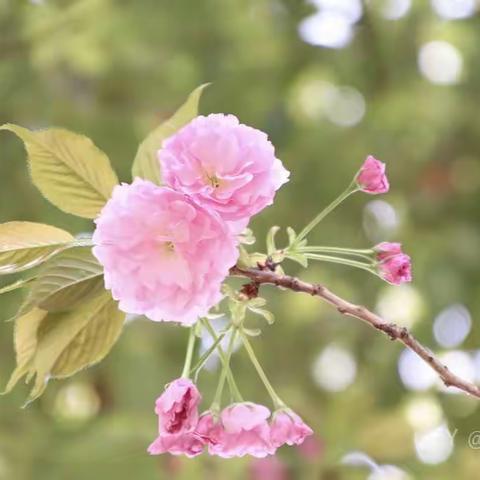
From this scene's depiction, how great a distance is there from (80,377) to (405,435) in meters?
0.54

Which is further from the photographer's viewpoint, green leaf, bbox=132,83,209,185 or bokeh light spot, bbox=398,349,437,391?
bokeh light spot, bbox=398,349,437,391

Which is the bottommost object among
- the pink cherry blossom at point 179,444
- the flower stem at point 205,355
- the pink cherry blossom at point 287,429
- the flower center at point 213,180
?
the pink cherry blossom at point 287,429

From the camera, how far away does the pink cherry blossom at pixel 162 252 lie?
46cm

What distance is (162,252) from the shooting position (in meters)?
0.47

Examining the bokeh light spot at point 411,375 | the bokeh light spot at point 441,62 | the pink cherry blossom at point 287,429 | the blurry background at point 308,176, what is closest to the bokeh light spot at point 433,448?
the blurry background at point 308,176

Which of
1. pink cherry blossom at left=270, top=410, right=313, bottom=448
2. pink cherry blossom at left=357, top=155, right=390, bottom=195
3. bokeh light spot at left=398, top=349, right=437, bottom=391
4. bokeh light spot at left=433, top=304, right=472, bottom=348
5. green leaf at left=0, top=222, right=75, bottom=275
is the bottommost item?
bokeh light spot at left=398, top=349, right=437, bottom=391

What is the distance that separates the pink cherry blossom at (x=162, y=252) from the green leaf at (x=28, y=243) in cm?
5

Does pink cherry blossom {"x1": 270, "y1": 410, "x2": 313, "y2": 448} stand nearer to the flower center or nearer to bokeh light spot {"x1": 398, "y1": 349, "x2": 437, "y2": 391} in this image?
the flower center

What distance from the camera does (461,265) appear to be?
1441mm

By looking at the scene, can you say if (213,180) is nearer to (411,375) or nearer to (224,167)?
(224,167)

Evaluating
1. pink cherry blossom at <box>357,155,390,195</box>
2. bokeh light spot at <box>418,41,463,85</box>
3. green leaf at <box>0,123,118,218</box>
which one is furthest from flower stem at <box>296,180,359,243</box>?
bokeh light spot at <box>418,41,463,85</box>

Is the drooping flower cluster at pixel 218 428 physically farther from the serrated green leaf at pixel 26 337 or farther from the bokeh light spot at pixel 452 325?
the bokeh light spot at pixel 452 325

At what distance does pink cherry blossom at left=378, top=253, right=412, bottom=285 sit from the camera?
1.61 feet

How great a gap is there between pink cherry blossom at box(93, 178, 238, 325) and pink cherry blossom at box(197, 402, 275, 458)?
59 mm
